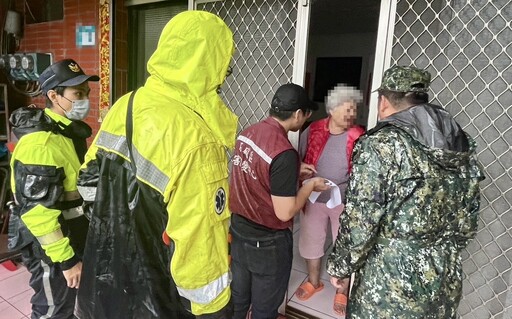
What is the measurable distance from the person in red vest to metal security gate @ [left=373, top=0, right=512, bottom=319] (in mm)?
559

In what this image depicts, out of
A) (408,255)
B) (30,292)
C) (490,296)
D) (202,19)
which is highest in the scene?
(202,19)

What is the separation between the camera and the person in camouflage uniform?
109 centimetres

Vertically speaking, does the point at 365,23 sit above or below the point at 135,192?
above

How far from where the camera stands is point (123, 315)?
0.93 meters

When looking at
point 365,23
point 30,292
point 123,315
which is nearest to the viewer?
point 123,315

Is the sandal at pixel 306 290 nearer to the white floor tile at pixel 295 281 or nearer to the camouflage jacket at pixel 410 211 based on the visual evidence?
the white floor tile at pixel 295 281

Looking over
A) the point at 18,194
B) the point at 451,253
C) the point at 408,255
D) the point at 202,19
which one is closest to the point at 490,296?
the point at 451,253

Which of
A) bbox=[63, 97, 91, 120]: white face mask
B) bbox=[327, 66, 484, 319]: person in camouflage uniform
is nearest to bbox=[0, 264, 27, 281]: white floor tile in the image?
bbox=[63, 97, 91, 120]: white face mask

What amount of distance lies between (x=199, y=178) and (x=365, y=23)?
4.09m

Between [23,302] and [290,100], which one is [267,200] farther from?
[23,302]

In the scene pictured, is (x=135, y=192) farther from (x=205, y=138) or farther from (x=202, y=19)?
(x=202, y=19)

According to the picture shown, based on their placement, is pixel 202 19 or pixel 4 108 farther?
pixel 4 108

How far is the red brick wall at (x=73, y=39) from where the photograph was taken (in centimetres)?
270

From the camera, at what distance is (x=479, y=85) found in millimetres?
1497
